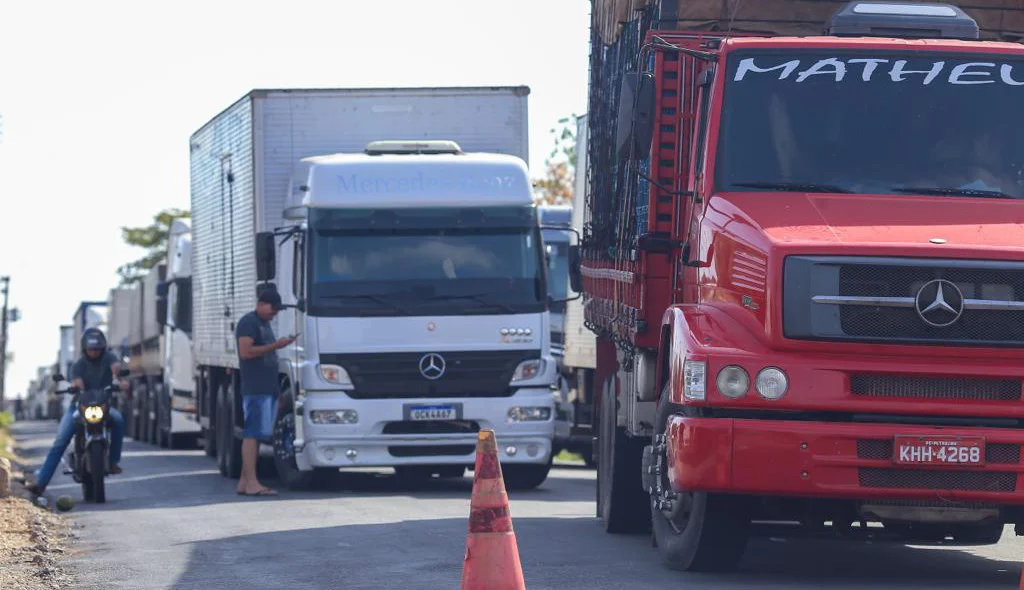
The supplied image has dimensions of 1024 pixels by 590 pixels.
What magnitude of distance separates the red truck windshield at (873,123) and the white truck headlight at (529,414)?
725cm

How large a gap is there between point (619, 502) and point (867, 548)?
168cm

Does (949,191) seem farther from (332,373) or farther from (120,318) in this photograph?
(120,318)

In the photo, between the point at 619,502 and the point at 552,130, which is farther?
the point at 552,130

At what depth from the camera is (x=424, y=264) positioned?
17.0m

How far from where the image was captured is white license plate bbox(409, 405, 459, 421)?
1695 cm

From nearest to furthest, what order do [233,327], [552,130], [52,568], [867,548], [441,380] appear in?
[52,568], [867,548], [441,380], [233,327], [552,130]

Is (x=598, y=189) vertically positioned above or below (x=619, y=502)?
above

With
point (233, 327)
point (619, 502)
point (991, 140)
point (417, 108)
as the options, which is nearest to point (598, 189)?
point (619, 502)

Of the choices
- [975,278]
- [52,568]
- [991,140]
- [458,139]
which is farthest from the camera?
[458,139]

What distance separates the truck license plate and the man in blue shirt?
904 cm

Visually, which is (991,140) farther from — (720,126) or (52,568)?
(52,568)

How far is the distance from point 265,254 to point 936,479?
9251 mm

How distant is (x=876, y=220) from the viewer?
967 cm

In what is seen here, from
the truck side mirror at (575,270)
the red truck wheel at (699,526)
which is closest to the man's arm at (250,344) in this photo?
the truck side mirror at (575,270)
